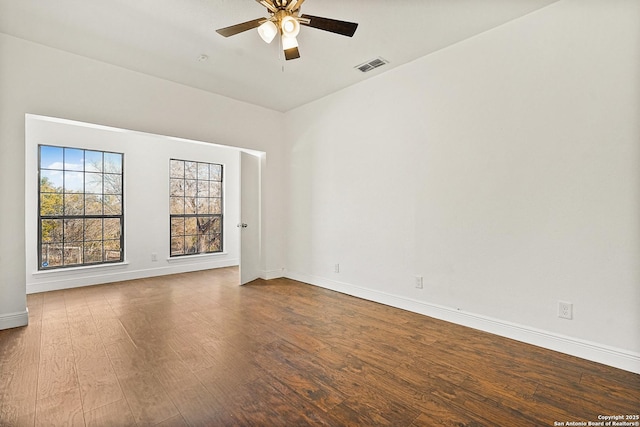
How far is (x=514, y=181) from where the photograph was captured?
2744 mm

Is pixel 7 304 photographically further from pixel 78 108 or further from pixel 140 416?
pixel 140 416

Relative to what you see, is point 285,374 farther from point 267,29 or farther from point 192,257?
point 192,257

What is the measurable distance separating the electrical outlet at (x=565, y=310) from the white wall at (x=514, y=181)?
4cm

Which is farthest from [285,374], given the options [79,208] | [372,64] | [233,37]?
[79,208]

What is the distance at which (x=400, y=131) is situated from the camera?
3.62 m

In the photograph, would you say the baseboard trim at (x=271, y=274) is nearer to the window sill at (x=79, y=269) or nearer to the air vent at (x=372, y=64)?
the window sill at (x=79, y=269)

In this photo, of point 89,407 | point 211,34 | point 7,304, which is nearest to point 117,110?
point 211,34

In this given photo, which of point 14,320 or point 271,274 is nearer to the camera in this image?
point 14,320

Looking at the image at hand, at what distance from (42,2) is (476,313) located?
4.76 m

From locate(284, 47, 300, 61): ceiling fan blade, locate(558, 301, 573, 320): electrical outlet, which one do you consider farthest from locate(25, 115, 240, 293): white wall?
locate(558, 301, 573, 320): electrical outlet

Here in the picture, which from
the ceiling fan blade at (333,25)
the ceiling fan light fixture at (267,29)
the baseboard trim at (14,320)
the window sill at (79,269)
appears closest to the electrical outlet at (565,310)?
the ceiling fan blade at (333,25)

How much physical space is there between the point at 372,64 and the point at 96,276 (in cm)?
526

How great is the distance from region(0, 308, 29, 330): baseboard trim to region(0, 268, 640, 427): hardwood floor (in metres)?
0.11

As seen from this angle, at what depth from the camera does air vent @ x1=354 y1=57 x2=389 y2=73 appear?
3471mm
